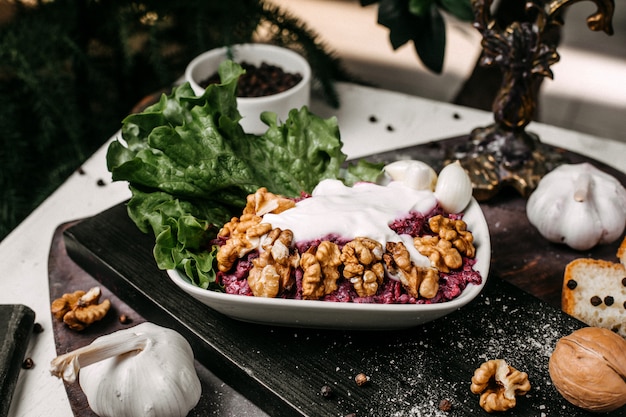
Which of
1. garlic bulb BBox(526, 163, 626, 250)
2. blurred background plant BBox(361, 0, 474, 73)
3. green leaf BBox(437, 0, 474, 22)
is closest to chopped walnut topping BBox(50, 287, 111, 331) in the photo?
garlic bulb BBox(526, 163, 626, 250)

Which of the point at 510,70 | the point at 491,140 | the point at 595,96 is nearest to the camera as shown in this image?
the point at 510,70

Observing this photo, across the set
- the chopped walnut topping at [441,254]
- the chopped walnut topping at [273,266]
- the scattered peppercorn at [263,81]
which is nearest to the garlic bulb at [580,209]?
the chopped walnut topping at [441,254]

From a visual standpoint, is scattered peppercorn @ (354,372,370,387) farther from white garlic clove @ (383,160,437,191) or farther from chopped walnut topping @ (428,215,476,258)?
white garlic clove @ (383,160,437,191)

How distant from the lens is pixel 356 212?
1.39 m

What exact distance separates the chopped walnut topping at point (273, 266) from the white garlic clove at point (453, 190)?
1.23ft

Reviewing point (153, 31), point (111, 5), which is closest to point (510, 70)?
point (153, 31)

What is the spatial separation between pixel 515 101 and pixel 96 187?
1229mm

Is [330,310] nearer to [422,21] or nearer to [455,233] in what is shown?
[455,233]

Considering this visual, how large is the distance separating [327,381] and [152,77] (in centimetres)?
183

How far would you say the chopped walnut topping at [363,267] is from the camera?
128cm

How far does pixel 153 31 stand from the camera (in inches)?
89.3

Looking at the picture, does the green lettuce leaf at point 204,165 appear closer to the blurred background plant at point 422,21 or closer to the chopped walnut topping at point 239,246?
the chopped walnut topping at point 239,246

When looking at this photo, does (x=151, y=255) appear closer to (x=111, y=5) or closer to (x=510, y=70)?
(x=510, y=70)

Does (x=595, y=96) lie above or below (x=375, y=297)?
below
